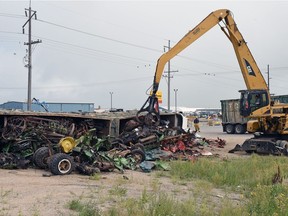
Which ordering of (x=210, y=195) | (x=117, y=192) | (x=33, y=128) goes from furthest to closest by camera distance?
(x=33, y=128) < (x=210, y=195) < (x=117, y=192)

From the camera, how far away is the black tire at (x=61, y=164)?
10.1 metres

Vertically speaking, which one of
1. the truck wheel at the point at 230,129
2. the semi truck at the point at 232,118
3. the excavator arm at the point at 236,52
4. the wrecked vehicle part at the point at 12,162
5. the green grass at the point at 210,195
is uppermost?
the excavator arm at the point at 236,52

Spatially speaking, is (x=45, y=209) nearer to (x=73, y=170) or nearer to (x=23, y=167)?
(x=73, y=170)

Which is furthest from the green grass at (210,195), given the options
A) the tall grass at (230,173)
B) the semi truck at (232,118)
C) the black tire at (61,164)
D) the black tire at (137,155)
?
the semi truck at (232,118)

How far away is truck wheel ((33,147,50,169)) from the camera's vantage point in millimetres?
10883

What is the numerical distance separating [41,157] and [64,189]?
2980mm

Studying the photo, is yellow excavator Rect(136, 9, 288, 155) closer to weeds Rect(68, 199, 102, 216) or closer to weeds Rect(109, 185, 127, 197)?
weeds Rect(109, 185, 127, 197)

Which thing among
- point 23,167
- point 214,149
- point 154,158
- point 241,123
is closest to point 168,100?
point 241,123

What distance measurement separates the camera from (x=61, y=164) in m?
10.3

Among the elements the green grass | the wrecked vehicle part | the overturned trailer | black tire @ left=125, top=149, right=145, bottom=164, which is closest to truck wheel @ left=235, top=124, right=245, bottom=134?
the green grass

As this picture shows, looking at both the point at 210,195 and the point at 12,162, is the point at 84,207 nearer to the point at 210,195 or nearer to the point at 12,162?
the point at 210,195

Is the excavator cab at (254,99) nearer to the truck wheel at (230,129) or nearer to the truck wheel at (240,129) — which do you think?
the truck wheel at (240,129)

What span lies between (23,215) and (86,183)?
10.9ft

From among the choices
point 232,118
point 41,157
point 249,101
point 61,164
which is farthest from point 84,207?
point 232,118
